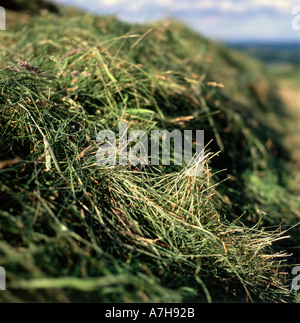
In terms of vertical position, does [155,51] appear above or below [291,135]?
above

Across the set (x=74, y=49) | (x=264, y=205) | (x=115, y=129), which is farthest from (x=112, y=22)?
(x=264, y=205)

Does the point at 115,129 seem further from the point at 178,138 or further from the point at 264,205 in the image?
the point at 264,205

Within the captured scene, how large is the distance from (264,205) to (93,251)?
1.12 metres

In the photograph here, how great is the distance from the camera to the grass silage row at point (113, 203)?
2.40ft

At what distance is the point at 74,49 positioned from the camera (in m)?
1.51

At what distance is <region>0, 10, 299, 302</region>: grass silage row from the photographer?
73cm

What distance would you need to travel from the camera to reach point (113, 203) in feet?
3.27

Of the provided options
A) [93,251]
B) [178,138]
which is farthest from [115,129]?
[93,251]

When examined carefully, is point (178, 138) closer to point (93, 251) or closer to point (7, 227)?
point (93, 251)

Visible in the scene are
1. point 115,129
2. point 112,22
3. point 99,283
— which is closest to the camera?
point 99,283

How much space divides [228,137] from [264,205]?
56cm

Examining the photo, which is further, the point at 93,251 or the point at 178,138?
the point at 178,138
